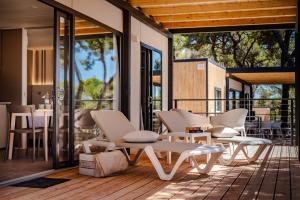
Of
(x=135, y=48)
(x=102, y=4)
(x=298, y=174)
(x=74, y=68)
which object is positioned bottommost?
(x=298, y=174)

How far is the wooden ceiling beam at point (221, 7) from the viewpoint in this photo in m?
7.78

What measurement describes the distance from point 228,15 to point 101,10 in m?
3.09

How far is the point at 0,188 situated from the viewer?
4344mm

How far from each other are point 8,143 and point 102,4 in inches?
102

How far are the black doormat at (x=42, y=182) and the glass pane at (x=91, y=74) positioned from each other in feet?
3.62

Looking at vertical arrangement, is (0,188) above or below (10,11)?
below

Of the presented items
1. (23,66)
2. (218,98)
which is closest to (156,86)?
(23,66)

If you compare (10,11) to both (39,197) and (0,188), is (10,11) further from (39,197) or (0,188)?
(39,197)

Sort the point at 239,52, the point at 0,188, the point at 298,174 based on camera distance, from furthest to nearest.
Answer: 1. the point at 239,52
2. the point at 298,174
3. the point at 0,188

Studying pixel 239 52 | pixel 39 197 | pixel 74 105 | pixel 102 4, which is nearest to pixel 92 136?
pixel 74 105

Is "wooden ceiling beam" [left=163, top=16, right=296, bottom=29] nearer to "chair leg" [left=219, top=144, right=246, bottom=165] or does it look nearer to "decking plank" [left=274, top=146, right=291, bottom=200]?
"decking plank" [left=274, top=146, right=291, bottom=200]

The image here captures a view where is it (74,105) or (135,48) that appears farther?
(135,48)

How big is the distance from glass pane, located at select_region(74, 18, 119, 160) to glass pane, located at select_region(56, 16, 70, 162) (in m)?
0.20

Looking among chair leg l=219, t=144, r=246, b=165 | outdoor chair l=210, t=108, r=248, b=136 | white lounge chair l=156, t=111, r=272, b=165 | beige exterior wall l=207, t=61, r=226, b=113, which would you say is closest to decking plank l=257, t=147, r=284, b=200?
white lounge chair l=156, t=111, r=272, b=165
